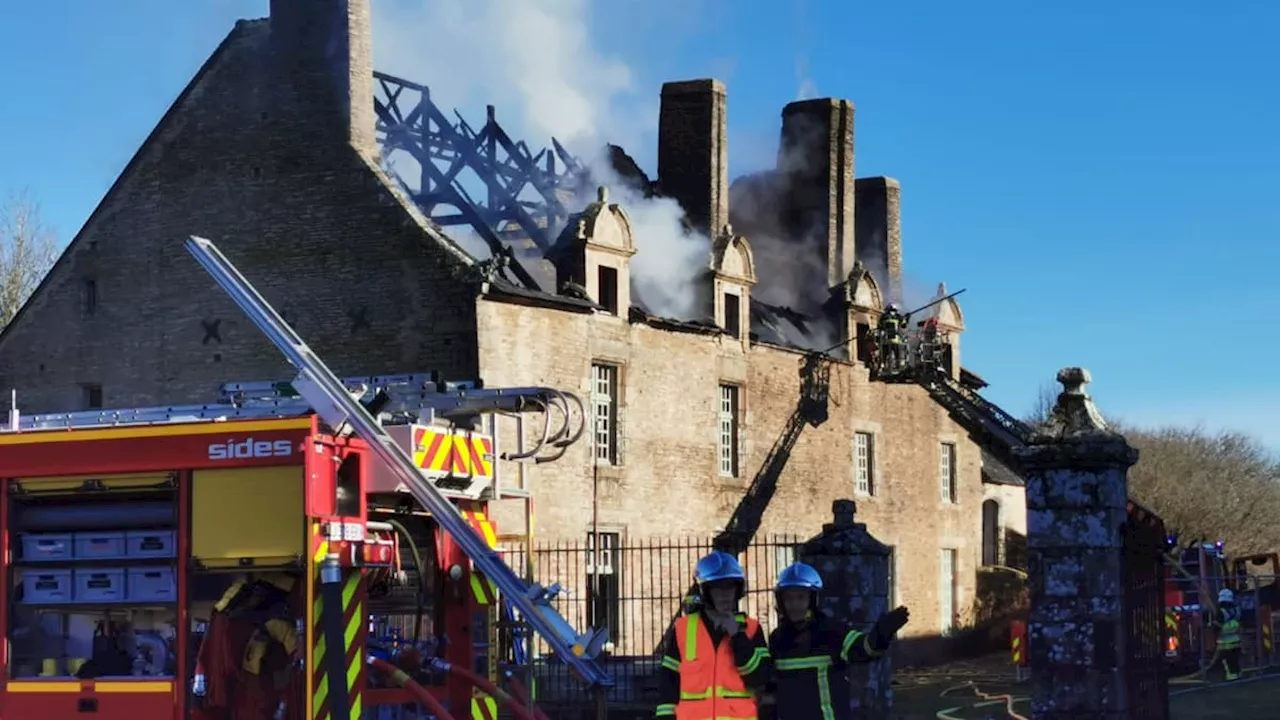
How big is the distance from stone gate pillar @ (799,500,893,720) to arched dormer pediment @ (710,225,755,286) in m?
16.7

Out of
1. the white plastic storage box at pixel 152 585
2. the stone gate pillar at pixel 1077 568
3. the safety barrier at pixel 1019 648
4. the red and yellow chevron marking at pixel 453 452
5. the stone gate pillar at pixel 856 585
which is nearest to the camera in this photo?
the stone gate pillar at pixel 1077 568

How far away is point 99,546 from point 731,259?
1975 cm

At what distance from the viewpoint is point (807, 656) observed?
806 centimetres

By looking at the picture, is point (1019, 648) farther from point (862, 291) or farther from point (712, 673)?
point (712, 673)

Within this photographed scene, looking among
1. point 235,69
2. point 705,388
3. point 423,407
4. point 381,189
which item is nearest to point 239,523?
point 423,407

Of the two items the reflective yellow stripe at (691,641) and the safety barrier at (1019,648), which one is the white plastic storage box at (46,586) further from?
the safety barrier at (1019,648)

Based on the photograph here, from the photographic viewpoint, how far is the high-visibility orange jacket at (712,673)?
25.9ft

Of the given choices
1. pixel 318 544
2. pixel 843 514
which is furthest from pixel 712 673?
pixel 843 514

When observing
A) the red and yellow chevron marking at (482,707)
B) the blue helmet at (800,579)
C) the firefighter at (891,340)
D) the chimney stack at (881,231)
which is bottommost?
the red and yellow chevron marking at (482,707)

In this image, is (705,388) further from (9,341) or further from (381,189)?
(9,341)

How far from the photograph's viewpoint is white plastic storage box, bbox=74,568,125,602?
11.5 metres

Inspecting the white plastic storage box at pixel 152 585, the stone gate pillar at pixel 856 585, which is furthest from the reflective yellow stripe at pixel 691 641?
the stone gate pillar at pixel 856 585

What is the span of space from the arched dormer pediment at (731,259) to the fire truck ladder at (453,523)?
18.7m

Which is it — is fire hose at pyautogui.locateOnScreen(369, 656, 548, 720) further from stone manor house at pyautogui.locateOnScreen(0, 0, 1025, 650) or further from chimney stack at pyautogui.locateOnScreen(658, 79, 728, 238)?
chimney stack at pyautogui.locateOnScreen(658, 79, 728, 238)
